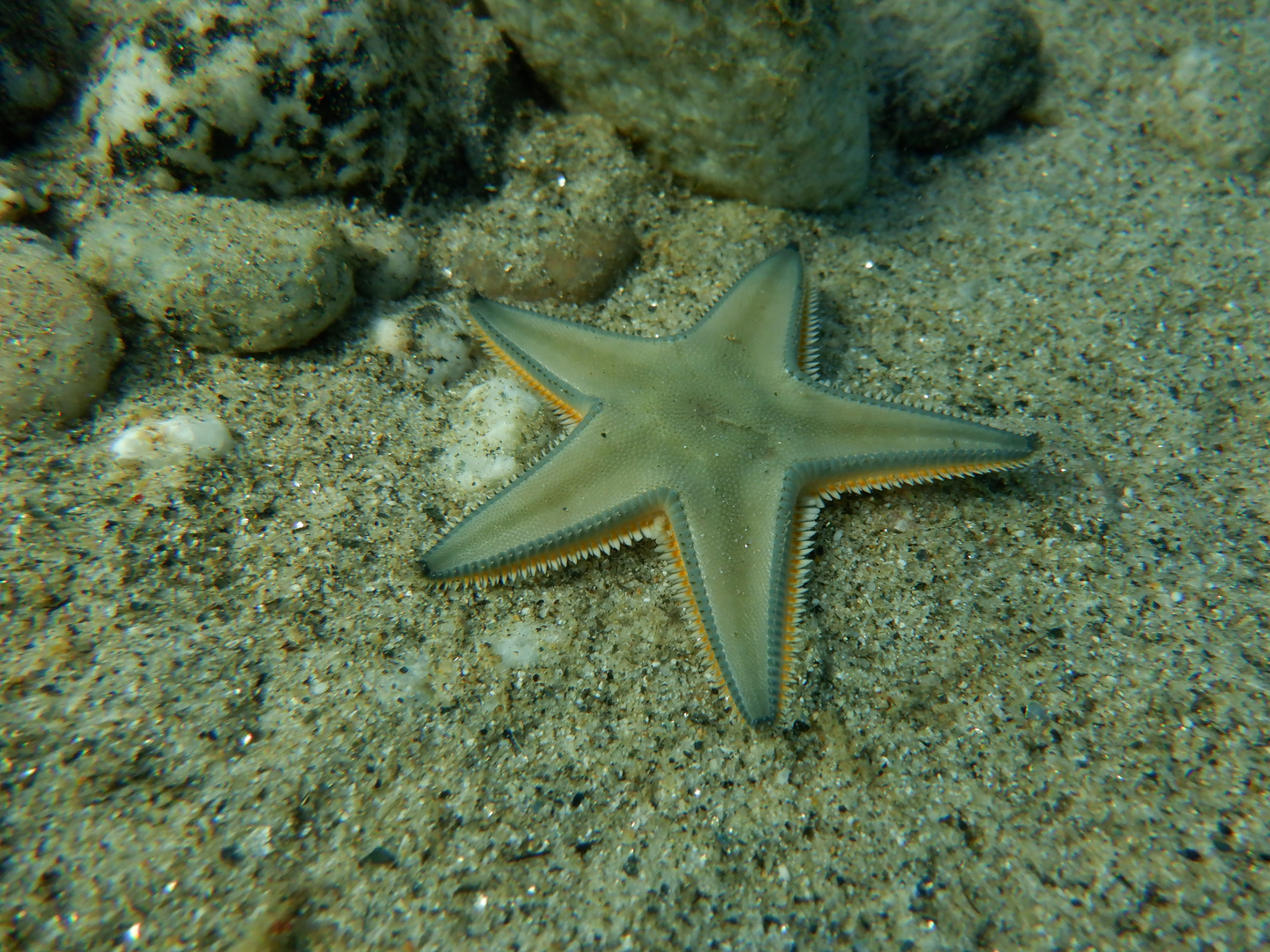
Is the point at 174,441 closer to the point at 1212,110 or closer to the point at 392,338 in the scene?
the point at 392,338

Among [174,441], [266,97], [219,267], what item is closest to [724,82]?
[266,97]

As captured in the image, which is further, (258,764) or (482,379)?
(482,379)

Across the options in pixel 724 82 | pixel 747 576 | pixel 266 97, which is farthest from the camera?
pixel 724 82

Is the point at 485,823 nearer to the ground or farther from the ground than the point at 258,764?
nearer to the ground

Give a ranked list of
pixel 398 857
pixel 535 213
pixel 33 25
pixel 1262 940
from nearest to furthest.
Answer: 1. pixel 1262 940
2. pixel 398 857
3. pixel 33 25
4. pixel 535 213

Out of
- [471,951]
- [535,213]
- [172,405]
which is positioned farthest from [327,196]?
[471,951]

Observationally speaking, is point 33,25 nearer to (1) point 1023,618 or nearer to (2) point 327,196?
(2) point 327,196
